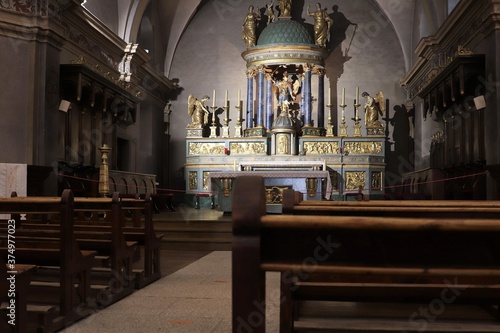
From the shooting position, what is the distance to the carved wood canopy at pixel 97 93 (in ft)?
31.4

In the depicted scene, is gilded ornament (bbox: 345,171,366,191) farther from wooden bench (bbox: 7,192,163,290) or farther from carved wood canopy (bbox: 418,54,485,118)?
wooden bench (bbox: 7,192,163,290)

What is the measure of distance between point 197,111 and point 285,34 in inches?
126

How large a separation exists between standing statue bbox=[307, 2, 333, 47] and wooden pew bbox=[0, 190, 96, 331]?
481 inches

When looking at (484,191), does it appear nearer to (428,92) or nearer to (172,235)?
(428,92)

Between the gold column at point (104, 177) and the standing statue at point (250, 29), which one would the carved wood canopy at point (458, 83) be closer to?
the standing statue at point (250, 29)

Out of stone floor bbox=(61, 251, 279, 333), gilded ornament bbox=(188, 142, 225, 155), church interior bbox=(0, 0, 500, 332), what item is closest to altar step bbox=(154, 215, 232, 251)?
church interior bbox=(0, 0, 500, 332)

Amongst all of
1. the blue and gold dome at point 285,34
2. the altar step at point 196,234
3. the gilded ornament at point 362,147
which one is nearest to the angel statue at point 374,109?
the gilded ornament at point 362,147

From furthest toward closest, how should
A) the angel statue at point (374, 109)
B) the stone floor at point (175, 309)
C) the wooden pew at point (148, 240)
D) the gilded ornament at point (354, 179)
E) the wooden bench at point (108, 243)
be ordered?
the angel statue at point (374, 109) → the gilded ornament at point (354, 179) → the wooden pew at point (148, 240) → the wooden bench at point (108, 243) → the stone floor at point (175, 309)

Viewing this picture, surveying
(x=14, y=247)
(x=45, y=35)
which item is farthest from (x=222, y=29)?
(x=14, y=247)

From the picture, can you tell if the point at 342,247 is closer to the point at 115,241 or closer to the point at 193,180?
the point at 115,241

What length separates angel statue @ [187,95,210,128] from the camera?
1501cm

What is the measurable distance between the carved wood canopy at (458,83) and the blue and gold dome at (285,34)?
4.19 metres

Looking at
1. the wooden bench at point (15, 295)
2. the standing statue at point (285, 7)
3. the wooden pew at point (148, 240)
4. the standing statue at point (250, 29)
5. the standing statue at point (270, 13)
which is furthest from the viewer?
the standing statue at point (270, 13)

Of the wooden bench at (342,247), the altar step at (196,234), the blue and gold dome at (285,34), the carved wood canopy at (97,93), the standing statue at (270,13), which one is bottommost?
the altar step at (196,234)
